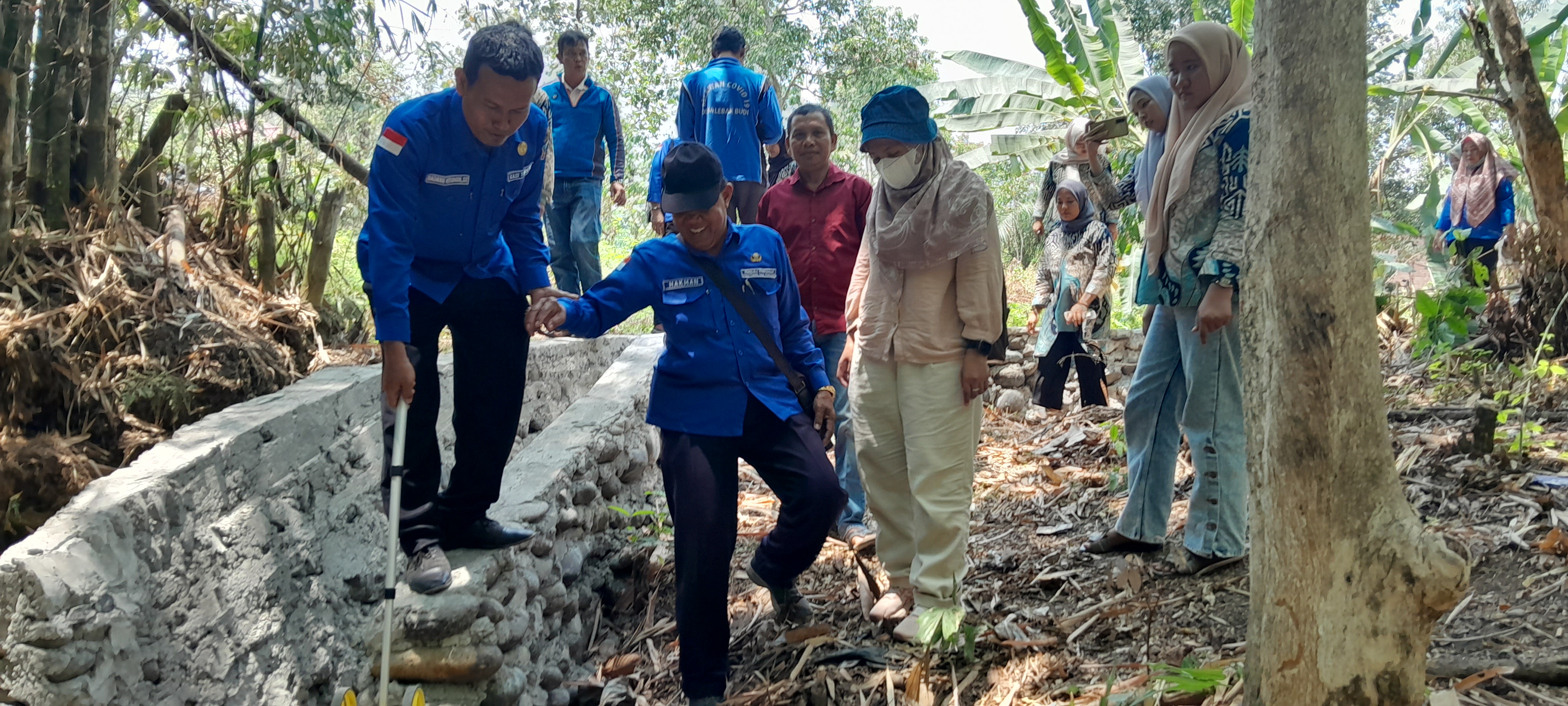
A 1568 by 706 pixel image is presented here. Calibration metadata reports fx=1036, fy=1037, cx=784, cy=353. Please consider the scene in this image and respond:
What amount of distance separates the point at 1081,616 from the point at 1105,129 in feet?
6.63

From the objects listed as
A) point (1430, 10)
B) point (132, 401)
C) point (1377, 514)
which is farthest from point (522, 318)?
point (1430, 10)

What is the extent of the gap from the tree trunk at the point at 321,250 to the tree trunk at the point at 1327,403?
5.04m

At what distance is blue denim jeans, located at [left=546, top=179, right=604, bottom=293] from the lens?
7035mm

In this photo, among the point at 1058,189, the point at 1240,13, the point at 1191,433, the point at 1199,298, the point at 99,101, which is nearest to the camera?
the point at 1199,298

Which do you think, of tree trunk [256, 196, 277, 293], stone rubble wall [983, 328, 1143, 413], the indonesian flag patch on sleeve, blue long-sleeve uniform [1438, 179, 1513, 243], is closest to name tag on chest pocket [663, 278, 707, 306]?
the indonesian flag patch on sleeve

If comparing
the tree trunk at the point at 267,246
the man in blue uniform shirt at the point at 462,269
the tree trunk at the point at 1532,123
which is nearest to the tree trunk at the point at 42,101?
the tree trunk at the point at 267,246

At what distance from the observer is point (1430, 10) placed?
729cm

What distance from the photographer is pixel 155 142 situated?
5.21m

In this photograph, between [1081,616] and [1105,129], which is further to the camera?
[1105,129]

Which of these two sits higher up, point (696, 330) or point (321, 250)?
point (321, 250)

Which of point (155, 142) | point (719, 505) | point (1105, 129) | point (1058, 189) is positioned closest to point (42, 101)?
point (155, 142)

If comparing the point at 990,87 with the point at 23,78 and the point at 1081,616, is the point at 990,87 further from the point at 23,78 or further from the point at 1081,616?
the point at 23,78

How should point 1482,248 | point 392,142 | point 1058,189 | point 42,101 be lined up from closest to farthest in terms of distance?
1. point 392,142
2. point 42,101
3. point 1058,189
4. point 1482,248

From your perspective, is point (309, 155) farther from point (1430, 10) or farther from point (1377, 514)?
point (1430, 10)
